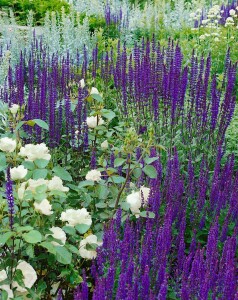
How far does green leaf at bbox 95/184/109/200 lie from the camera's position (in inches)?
108

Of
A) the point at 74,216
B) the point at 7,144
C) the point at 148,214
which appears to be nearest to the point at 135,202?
the point at 148,214

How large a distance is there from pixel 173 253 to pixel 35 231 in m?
0.77

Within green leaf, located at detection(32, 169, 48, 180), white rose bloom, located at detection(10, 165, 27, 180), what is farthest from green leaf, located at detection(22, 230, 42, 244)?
green leaf, located at detection(32, 169, 48, 180)

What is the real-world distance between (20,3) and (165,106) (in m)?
5.67

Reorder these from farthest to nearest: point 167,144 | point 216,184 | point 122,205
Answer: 1. point 167,144
2. point 216,184
3. point 122,205

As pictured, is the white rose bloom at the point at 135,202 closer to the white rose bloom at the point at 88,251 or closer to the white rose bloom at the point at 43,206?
the white rose bloom at the point at 88,251

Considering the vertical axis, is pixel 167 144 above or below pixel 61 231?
below

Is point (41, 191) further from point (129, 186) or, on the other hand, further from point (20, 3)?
point (20, 3)

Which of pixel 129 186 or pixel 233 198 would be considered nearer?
pixel 233 198

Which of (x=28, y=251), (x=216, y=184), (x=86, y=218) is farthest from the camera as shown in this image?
(x=216, y=184)

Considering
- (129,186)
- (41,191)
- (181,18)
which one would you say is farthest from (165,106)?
(181,18)

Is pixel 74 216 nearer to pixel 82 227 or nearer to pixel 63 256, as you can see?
pixel 82 227

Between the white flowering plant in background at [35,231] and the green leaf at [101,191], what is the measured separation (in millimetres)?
226

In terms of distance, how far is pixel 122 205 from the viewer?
2.62 meters
